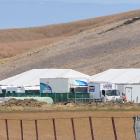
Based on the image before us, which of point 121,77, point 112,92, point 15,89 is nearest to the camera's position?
point 112,92

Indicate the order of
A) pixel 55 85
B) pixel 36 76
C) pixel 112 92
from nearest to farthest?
pixel 112 92 → pixel 55 85 → pixel 36 76

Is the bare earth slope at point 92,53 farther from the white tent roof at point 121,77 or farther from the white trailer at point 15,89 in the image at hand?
the white trailer at point 15,89

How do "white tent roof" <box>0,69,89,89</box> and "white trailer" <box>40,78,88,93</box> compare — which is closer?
"white trailer" <box>40,78,88,93</box>

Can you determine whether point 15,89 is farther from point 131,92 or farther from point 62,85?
point 131,92

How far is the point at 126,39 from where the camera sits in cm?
16000

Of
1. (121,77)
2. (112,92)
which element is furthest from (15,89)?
(112,92)

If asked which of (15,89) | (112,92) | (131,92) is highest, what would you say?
(15,89)

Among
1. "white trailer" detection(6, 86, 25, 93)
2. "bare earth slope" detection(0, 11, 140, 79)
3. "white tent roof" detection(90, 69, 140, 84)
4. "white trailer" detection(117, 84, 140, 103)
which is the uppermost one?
"bare earth slope" detection(0, 11, 140, 79)

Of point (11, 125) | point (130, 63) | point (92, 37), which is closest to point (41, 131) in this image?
point (11, 125)

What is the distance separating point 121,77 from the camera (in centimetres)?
10425

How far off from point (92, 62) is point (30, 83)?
32.1 metres

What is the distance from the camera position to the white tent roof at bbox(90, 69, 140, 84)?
101 metres

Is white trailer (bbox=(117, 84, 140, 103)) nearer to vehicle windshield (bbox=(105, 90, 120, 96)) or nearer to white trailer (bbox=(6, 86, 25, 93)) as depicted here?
vehicle windshield (bbox=(105, 90, 120, 96))

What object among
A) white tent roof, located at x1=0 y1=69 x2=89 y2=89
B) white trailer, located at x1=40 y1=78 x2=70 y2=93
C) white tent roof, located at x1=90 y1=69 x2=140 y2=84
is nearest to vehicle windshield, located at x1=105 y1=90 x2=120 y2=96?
white tent roof, located at x1=90 y1=69 x2=140 y2=84
